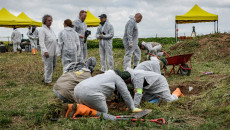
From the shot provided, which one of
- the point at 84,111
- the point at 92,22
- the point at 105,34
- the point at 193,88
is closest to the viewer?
the point at 84,111

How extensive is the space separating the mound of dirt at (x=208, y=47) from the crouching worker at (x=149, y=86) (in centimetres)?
908

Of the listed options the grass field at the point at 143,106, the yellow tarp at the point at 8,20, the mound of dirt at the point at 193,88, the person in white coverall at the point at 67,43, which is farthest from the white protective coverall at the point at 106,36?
the yellow tarp at the point at 8,20

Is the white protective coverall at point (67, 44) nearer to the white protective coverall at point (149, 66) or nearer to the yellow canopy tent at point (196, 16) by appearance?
the white protective coverall at point (149, 66)

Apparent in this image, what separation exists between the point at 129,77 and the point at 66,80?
1.21 meters

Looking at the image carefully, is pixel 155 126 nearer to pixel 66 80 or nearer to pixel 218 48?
pixel 66 80

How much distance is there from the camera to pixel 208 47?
1455 cm

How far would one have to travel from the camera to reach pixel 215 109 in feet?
13.7

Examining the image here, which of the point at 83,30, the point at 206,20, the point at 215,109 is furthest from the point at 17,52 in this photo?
the point at 215,109

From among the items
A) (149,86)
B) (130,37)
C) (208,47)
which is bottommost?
(149,86)

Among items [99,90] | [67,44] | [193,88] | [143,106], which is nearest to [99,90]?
[99,90]

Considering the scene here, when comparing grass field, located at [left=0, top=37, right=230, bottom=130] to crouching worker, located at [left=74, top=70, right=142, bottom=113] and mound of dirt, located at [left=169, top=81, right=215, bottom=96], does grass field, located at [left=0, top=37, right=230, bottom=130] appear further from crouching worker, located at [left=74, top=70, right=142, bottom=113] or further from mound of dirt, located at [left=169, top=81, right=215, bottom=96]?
crouching worker, located at [left=74, top=70, right=142, bottom=113]

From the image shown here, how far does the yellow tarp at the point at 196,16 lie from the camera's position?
1862 cm

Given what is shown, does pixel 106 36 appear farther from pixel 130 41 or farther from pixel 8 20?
pixel 8 20

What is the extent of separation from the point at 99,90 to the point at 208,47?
39.9 ft
